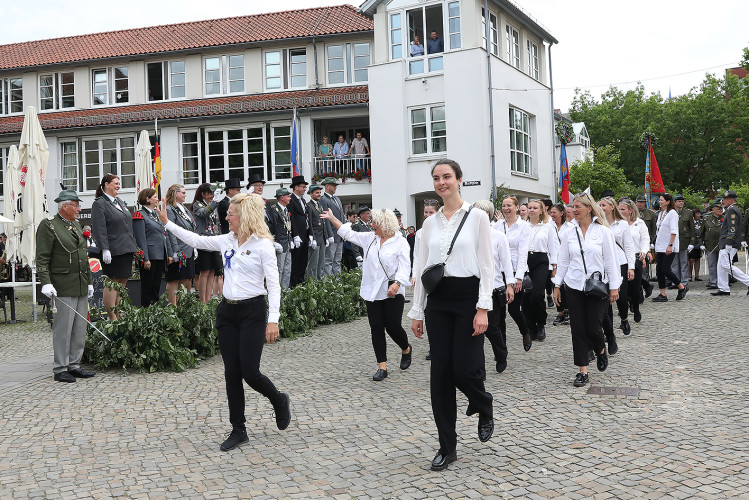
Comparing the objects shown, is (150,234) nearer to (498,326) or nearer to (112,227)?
(112,227)

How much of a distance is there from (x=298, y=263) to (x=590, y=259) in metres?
7.50

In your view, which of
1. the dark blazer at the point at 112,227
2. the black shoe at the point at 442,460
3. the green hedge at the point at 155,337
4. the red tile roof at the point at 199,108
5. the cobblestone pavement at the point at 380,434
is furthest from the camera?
the red tile roof at the point at 199,108

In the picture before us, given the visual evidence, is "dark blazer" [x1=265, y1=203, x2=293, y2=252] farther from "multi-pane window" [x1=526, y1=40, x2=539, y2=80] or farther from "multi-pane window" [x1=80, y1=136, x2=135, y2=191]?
"multi-pane window" [x1=80, y1=136, x2=135, y2=191]

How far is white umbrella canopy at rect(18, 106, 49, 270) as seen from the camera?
13938 mm

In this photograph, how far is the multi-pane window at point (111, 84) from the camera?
1390 inches

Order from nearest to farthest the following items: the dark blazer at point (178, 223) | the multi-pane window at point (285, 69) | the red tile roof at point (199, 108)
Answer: the dark blazer at point (178, 223)
the red tile roof at point (199, 108)
the multi-pane window at point (285, 69)

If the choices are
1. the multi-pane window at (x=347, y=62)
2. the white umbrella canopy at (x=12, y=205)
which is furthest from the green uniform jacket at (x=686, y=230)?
the multi-pane window at (x=347, y=62)

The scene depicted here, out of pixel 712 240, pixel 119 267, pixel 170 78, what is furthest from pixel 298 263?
pixel 170 78

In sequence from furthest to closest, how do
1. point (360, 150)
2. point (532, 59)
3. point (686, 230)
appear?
point (532, 59), point (360, 150), point (686, 230)

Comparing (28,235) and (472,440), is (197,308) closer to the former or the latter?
(472,440)

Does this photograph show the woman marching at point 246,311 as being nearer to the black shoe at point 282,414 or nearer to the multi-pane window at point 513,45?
the black shoe at point 282,414

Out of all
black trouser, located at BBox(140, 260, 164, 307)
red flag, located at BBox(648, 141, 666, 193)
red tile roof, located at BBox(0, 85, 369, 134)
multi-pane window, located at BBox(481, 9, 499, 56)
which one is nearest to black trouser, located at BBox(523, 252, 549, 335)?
black trouser, located at BBox(140, 260, 164, 307)

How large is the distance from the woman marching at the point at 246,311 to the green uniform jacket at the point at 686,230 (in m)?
13.6

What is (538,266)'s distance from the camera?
10305 mm
